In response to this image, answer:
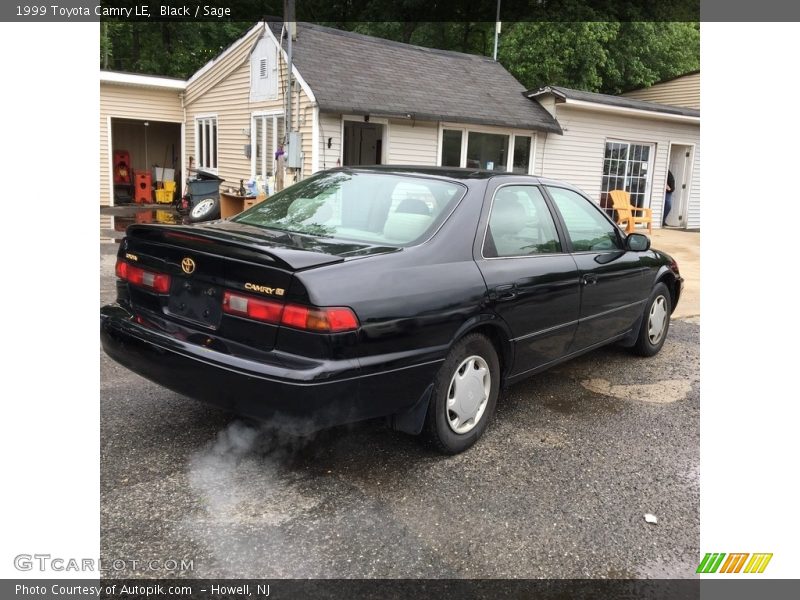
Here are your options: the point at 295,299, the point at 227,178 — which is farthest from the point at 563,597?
the point at 227,178

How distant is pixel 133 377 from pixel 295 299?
7.78 feet

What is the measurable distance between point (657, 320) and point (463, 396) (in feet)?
9.71

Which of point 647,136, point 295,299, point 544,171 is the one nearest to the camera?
point 295,299

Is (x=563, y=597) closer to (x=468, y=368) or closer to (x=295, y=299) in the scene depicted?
(x=468, y=368)

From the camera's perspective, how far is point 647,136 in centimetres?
1742

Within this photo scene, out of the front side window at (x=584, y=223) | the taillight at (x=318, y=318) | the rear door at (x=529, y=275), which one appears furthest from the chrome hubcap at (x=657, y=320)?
the taillight at (x=318, y=318)

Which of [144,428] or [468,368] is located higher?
[468,368]

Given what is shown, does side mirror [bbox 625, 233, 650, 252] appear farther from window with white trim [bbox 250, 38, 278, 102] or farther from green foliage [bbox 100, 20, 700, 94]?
green foliage [bbox 100, 20, 700, 94]

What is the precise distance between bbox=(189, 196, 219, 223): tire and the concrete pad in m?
9.30

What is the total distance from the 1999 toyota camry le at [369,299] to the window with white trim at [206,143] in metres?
14.7

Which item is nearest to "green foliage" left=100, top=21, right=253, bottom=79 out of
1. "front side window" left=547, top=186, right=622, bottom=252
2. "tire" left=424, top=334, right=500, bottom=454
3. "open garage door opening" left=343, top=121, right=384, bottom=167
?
"open garage door opening" left=343, top=121, right=384, bottom=167

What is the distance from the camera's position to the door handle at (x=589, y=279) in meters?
4.50

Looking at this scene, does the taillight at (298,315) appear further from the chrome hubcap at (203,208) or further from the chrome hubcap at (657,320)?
the chrome hubcap at (203,208)

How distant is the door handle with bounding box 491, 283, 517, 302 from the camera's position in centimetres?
371
